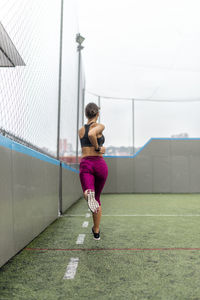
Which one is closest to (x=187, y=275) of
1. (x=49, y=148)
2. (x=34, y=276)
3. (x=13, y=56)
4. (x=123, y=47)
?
(x=34, y=276)

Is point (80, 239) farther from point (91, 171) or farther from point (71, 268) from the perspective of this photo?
point (71, 268)

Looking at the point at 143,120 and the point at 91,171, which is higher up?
the point at 143,120

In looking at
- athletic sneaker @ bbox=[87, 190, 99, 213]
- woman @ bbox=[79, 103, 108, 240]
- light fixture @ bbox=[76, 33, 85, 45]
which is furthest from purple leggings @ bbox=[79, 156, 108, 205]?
light fixture @ bbox=[76, 33, 85, 45]

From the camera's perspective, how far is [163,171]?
663 inches

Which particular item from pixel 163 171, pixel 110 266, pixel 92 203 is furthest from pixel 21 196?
→ pixel 163 171

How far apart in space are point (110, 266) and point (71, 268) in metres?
0.32

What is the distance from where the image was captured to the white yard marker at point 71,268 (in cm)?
263

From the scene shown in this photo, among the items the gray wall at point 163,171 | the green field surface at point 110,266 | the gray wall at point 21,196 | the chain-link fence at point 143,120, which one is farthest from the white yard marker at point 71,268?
the gray wall at point 163,171

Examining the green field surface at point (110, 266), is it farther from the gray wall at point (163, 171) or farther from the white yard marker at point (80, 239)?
the gray wall at point (163, 171)

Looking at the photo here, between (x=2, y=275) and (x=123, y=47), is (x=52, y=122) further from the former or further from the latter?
(x=123, y=47)

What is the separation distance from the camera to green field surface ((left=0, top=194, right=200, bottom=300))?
7.47ft

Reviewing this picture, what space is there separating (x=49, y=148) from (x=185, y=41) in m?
12.2

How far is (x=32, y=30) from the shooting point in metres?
4.40

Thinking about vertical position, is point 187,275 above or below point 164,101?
below
